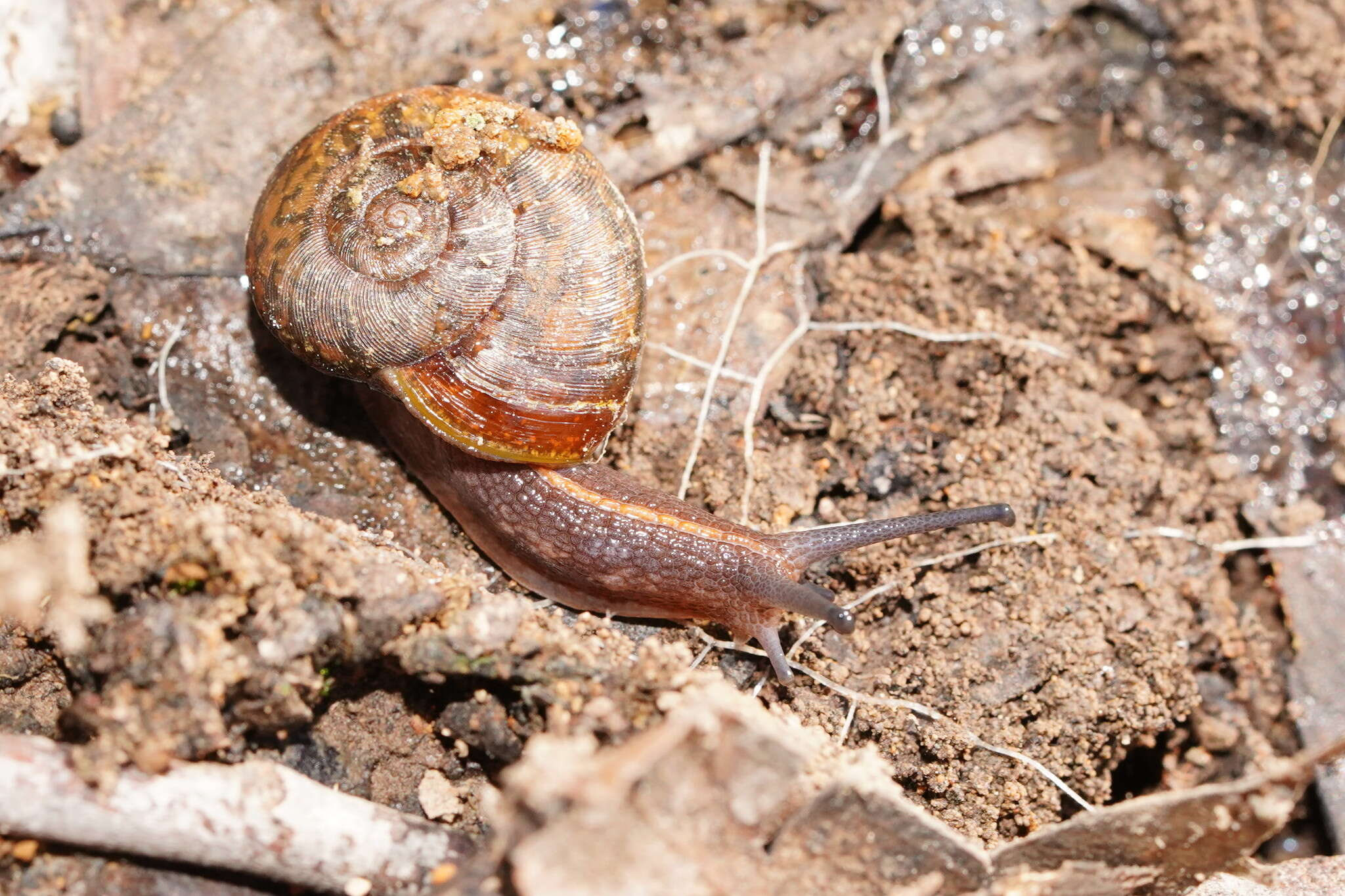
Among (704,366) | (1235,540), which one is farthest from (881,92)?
(1235,540)

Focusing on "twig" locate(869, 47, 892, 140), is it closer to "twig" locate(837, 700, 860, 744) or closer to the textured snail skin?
the textured snail skin

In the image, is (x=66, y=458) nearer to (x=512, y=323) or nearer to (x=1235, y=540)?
(x=512, y=323)

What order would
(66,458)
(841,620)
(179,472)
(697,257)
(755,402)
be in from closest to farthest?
(66,458)
(179,472)
(841,620)
(755,402)
(697,257)

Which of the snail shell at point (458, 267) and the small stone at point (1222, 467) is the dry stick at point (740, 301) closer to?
the snail shell at point (458, 267)

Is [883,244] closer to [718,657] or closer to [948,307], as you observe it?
[948,307]

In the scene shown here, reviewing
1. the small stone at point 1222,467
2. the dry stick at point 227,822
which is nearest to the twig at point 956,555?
the small stone at point 1222,467

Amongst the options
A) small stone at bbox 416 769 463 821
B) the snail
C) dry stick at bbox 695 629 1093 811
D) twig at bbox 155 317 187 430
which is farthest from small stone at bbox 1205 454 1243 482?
twig at bbox 155 317 187 430

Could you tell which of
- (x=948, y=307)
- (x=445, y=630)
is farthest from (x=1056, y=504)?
(x=445, y=630)

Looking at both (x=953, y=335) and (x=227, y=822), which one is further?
(x=953, y=335)
